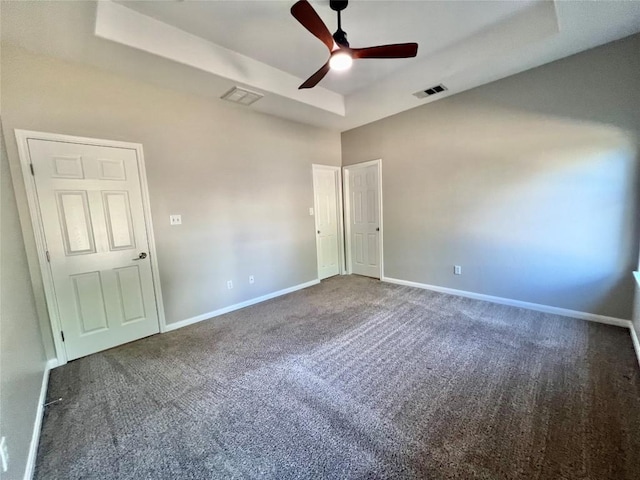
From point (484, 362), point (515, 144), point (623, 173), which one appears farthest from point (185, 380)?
point (623, 173)

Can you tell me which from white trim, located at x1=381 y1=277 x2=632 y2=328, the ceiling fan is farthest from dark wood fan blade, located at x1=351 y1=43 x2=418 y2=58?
white trim, located at x1=381 y1=277 x2=632 y2=328

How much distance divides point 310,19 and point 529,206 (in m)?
3.09

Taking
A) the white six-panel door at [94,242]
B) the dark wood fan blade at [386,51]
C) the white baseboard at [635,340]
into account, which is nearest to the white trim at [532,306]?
the white baseboard at [635,340]

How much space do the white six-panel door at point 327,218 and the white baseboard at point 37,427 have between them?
3548mm

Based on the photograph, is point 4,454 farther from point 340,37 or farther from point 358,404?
point 340,37

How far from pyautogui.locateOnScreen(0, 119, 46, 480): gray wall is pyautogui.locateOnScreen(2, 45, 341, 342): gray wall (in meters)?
0.54

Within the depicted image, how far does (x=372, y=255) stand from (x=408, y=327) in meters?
2.07

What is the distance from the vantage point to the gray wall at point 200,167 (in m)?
2.37

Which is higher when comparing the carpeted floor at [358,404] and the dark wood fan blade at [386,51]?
the dark wood fan blade at [386,51]

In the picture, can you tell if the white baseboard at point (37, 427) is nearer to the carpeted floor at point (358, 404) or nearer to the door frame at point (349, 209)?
the carpeted floor at point (358, 404)

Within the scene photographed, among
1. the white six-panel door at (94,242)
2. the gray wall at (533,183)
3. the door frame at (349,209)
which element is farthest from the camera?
the door frame at (349,209)

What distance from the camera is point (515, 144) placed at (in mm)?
3193

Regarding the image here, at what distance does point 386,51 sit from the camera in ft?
7.32

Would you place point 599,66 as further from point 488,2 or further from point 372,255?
point 372,255
